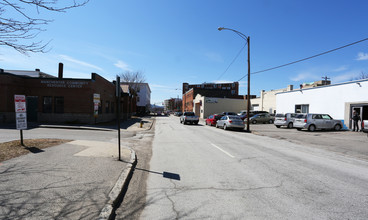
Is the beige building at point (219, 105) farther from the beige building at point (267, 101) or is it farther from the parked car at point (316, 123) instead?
the parked car at point (316, 123)

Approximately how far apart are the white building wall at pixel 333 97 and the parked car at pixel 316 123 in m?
1.63

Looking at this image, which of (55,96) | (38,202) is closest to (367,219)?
(38,202)

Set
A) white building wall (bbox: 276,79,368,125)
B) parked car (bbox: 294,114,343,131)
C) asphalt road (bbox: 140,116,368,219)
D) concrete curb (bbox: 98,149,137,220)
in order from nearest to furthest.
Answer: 1. concrete curb (bbox: 98,149,137,220)
2. asphalt road (bbox: 140,116,368,219)
3. parked car (bbox: 294,114,343,131)
4. white building wall (bbox: 276,79,368,125)

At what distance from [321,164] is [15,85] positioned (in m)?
23.2

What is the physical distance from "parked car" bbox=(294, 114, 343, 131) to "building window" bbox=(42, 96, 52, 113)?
23709 millimetres

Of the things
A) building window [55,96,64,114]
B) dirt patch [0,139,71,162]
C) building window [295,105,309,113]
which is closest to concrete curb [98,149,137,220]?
dirt patch [0,139,71,162]

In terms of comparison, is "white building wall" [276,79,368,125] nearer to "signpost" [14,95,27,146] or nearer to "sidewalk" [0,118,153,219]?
"sidewalk" [0,118,153,219]

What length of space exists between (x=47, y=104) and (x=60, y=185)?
18577 mm

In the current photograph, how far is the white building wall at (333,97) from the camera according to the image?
61.0 feet

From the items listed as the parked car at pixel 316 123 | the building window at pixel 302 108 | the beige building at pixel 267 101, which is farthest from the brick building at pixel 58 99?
the beige building at pixel 267 101

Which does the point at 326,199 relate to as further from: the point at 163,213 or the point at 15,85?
the point at 15,85

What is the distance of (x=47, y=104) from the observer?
19.1 meters

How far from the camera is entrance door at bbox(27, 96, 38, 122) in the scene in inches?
744

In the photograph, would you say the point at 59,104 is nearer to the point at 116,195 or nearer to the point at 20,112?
the point at 20,112
